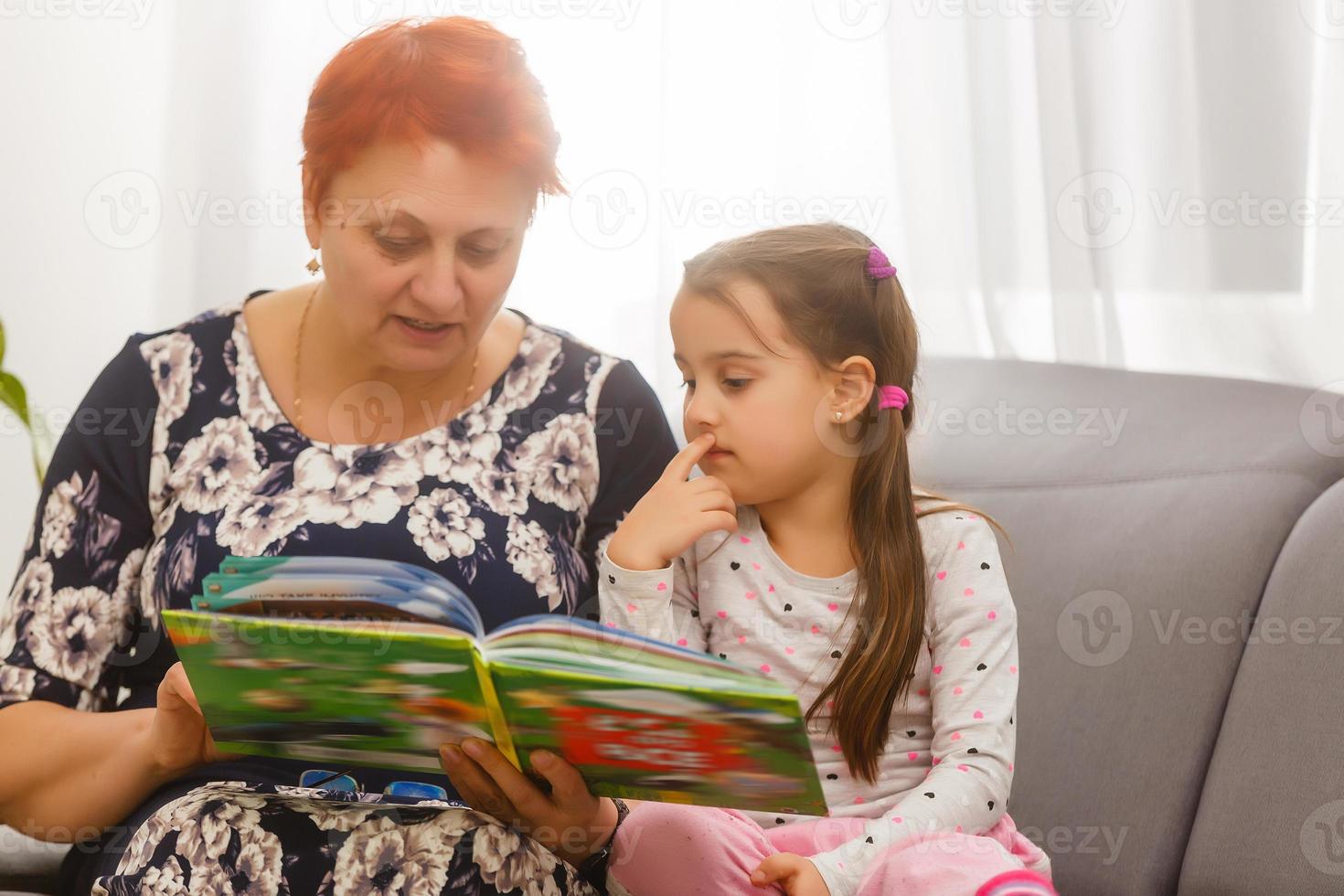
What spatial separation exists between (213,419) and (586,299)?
1130 millimetres

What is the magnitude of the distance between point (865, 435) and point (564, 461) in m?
0.32

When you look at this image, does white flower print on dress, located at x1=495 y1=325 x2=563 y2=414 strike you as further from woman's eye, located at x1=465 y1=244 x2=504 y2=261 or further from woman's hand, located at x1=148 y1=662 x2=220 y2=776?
woman's hand, located at x1=148 y1=662 x2=220 y2=776

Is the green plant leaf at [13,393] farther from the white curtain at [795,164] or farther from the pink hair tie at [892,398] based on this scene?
the pink hair tie at [892,398]

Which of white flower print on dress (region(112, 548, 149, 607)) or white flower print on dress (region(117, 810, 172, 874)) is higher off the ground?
white flower print on dress (region(112, 548, 149, 607))

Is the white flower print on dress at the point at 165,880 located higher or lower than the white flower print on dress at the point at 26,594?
lower

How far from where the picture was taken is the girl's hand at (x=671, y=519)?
1161 millimetres

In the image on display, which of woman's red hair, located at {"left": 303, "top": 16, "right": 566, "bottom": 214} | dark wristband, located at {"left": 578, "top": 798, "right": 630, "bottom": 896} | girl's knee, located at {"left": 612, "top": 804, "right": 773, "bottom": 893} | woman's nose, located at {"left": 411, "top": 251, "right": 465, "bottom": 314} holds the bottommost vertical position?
dark wristband, located at {"left": 578, "top": 798, "right": 630, "bottom": 896}

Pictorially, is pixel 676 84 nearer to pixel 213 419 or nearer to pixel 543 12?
pixel 543 12

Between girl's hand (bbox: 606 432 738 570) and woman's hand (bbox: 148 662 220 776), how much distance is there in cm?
39

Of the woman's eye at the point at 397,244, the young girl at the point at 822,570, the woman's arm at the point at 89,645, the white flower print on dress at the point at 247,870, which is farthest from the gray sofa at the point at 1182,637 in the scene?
the woman's eye at the point at 397,244

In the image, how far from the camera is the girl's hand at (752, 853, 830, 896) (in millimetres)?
990

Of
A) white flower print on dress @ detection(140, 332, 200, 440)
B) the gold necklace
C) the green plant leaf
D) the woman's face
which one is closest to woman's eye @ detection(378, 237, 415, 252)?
the woman's face

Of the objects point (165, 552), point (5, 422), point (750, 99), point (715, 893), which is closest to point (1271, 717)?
point (715, 893)

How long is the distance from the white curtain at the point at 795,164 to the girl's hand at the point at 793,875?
1.09 metres
